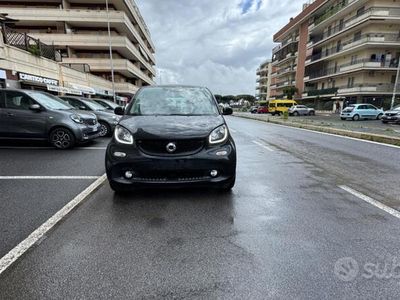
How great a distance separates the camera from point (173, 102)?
16.3 ft

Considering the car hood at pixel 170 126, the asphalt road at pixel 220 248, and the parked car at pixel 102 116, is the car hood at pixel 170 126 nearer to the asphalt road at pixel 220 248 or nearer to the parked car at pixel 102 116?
the asphalt road at pixel 220 248

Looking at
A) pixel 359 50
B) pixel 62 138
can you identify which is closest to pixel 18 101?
pixel 62 138

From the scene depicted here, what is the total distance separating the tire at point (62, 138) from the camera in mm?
8078

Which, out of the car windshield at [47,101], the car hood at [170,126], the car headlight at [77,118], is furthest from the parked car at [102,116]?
the car hood at [170,126]

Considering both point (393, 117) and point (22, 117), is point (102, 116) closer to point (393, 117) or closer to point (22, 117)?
point (22, 117)

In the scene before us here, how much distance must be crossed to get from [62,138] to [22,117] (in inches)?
50.1

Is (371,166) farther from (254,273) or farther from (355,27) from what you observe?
(355,27)

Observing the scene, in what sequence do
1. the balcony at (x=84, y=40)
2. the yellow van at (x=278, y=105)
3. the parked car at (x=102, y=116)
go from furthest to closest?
the yellow van at (x=278, y=105) < the balcony at (x=84, y=40) < the parked car at (x=102, y=116)

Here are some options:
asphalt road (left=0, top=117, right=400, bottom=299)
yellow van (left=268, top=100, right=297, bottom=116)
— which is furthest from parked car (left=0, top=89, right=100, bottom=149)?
→ yellow van (left=268, top=100, right=297, bottom=116)

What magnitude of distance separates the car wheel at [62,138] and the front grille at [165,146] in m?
5.31

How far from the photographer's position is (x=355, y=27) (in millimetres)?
38969

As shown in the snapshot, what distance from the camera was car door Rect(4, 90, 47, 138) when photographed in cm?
798

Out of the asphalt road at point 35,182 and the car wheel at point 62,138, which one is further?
the car wheel at point 62,138

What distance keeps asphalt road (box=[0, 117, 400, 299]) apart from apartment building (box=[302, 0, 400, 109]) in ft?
132
